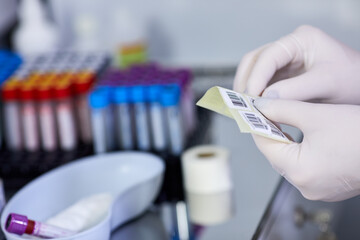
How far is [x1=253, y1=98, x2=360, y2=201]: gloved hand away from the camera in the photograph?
1081mm

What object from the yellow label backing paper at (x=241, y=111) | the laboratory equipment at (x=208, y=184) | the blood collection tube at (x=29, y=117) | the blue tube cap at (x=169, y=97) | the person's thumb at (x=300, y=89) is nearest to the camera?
the yellow label backing paper at (x=241, y=111)

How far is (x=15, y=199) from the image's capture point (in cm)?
127

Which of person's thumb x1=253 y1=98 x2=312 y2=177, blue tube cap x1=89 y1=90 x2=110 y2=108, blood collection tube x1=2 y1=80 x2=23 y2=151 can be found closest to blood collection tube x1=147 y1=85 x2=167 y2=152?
blue tube cap x1=89 y1=90 x2=110 y2=108

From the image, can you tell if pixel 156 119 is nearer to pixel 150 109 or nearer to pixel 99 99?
pixel 150 109

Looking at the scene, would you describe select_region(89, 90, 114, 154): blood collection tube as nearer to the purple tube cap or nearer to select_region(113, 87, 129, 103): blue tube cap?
select_region(113, 87, 129, 103): blue tube cap

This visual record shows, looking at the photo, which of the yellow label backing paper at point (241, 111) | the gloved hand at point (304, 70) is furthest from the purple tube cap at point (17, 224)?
the gloved hand at point (304, 70)

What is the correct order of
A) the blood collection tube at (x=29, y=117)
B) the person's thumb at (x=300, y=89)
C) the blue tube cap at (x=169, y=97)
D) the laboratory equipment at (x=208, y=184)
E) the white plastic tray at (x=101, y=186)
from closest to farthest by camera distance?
the person's thumb at (x=300, y=89) < the white plastic tray at (x=101, y=186) < the laboratory equipment at (x=208, y=184) < the blue tube cap at (x=169, y=97) < the blood collection tube at (x=29, y=117)

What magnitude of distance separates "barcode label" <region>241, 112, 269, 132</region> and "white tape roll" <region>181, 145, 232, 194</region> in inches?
13.6

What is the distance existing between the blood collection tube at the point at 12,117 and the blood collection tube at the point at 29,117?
0.05 feet

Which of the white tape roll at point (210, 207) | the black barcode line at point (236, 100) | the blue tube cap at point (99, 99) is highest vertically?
the black barcode line at point (236, 100)

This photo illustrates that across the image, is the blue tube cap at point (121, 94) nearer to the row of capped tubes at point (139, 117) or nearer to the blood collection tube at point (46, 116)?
the row of capped tubes at point (139, 117)

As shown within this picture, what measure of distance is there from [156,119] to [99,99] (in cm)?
14

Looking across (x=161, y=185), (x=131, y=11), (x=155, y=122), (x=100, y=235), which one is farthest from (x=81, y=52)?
(x=100, y=235)

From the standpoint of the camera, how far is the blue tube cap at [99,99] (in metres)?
1.54
